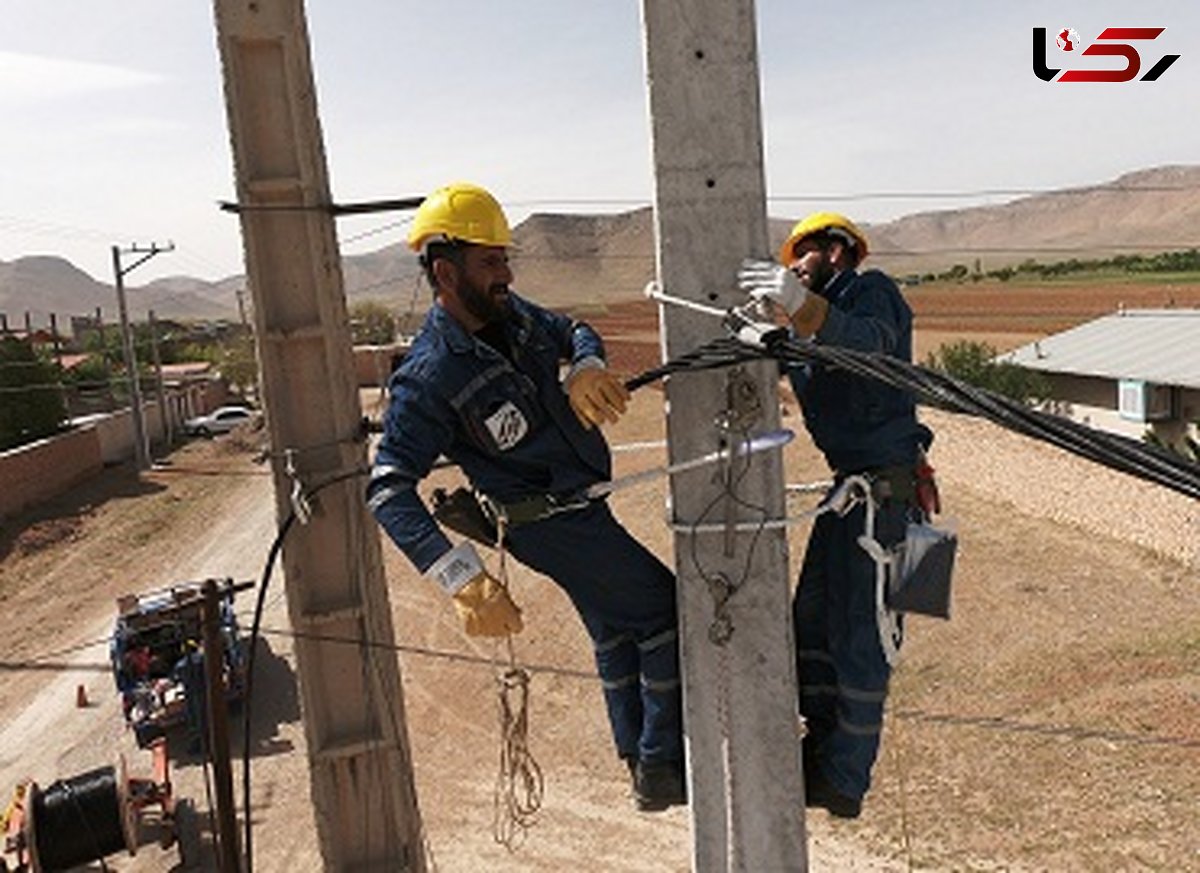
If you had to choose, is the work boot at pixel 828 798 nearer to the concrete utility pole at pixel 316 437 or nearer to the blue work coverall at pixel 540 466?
the blue work coverall at pixel 540 466

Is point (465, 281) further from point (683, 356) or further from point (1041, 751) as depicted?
point (1041, 751)

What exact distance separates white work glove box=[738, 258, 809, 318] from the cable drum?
391 inches

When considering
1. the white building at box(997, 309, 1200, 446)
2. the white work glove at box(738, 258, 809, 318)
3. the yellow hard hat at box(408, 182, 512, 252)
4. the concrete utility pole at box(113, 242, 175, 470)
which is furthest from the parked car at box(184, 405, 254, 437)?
the white work glove at box(738, 258, 809, 318)

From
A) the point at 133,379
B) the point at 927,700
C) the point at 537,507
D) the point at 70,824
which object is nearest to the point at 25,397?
the point at 133,379

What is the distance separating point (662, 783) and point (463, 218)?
6.27 ft

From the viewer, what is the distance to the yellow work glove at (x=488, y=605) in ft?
9.30

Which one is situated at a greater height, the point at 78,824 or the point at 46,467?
A: the point at 46,467

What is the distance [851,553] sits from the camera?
318 cm

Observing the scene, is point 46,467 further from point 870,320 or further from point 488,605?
point 870,320

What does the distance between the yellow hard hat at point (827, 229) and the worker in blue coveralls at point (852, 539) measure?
0.19m

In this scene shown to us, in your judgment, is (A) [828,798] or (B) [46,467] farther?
(B) [46,467]

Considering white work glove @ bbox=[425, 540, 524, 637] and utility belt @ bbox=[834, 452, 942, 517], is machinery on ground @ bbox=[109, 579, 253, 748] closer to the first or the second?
white work glove @ bbox=[425, 540, 524, 637]

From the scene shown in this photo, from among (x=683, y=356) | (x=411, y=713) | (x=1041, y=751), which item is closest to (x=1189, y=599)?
(x=1041, y=751)

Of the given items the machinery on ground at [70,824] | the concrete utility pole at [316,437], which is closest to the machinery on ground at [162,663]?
the machinery on ground at [70,824]
